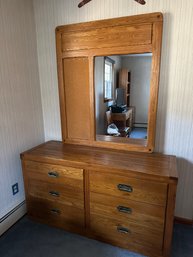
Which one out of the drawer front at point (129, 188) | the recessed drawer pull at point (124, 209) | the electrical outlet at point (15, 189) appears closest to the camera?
the drawer front at point (129, 188)

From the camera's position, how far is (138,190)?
137 cm

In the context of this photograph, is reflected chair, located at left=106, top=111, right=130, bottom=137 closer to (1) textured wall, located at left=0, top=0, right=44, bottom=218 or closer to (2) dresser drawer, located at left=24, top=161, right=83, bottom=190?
(2) dresser drawer, located at left=24, top=161, right=83, bottom=190

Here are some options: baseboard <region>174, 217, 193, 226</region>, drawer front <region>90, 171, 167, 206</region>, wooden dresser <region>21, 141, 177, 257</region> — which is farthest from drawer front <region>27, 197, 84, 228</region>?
baseboard <region>174, 217, 193, 226</region>

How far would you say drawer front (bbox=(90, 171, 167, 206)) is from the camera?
51.7 inches

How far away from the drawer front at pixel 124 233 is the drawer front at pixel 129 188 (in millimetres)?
253

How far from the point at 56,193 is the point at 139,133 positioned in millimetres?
989

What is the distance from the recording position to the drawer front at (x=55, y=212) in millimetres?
1637

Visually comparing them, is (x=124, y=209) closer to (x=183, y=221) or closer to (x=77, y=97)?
(x=183, y=221)

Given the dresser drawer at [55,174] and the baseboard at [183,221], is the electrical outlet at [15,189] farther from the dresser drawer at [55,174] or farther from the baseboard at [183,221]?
the baseboard at [183,221]

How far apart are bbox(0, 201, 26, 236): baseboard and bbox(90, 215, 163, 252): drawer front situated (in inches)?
32.6

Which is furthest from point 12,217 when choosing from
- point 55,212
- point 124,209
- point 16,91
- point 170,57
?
point 170,57

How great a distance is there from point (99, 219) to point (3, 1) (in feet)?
6.91

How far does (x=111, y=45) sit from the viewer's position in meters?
1.64

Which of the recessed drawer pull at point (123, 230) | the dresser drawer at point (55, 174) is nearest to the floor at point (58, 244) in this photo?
the recessed drawer pull at point (123, 230)
